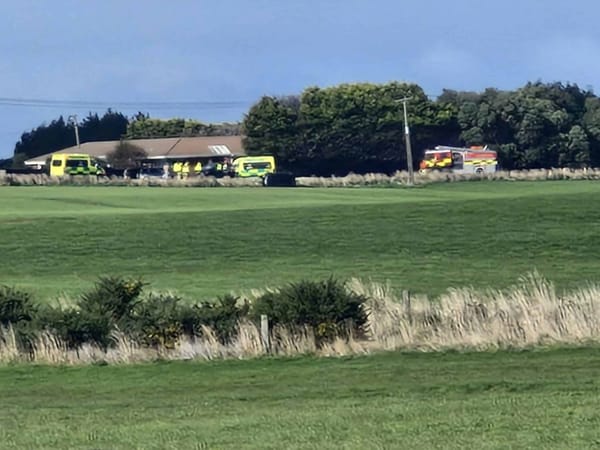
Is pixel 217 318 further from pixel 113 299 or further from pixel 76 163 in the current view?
pixel 76 163

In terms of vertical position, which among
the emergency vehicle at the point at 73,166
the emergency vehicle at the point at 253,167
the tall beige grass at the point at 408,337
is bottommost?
the tall beige grass at the point at 408,337

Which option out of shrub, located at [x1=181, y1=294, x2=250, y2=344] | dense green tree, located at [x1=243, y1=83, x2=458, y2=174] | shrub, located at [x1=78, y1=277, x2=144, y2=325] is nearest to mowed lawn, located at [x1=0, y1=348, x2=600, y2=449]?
shrub, located at [x1=181, y1=294, x2=250, y2=344]

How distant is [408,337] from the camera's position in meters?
16.5

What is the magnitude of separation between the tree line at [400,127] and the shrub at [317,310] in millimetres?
76967

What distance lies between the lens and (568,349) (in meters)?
15.2

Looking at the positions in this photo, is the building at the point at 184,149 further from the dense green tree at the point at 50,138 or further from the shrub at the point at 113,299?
the shrub at the point at 113,299

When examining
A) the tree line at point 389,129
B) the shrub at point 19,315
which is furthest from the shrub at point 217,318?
the tree line at point 389,129

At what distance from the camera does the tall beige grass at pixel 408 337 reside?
16.0 metres

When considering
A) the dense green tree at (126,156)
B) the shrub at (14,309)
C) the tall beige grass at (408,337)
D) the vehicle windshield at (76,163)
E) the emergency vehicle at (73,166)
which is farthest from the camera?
the dense green tree at (126,156)

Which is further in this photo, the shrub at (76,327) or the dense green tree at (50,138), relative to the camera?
the dense green tree at (50,138)

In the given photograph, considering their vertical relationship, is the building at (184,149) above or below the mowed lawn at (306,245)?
above

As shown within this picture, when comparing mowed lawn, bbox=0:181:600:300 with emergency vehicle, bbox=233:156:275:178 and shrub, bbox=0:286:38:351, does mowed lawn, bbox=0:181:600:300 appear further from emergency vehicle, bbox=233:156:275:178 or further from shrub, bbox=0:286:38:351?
emergency vehicle, bbox=233:156:275:178

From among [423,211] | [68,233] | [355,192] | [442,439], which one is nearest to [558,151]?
[355,192]

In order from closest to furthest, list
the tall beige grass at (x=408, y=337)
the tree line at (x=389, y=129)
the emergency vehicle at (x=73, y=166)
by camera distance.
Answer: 1. the tall beige grass at (x=408, y=337)
2. the emergency vehicle at (x=73, y=166)
3. the tree line at (x=389, y=129)
